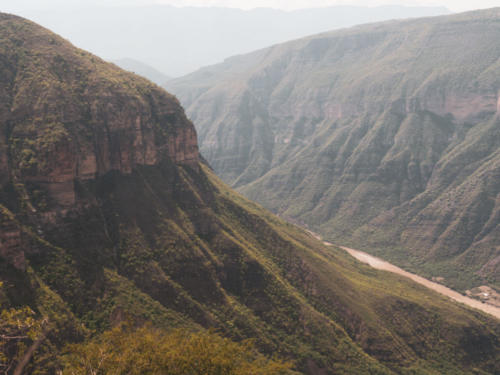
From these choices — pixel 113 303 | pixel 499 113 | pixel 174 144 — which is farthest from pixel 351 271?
pixel 499 113

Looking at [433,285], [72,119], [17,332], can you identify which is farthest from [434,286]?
[17,332]

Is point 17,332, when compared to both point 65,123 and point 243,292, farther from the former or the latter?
point 243,292

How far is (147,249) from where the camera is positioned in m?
70.6

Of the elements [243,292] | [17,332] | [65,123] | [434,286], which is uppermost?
[65,123]

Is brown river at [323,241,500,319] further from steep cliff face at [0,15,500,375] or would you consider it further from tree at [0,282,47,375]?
tree at [0,282,47,375]

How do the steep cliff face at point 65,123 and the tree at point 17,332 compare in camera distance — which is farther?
the steep cliff face at point 65,123

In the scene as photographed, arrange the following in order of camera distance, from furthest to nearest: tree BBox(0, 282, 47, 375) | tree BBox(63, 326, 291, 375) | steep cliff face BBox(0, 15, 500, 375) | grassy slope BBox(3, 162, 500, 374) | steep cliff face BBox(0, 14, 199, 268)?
grassy slope BBox(3, 162, 500, 374)
steep cliff face BBox(0, 14, 199, 268)
steep cliff face BBox(0, 15, 500, 375)
tree BBox(63, 326, 291, 375)
tree BBox(0, 282, 47, 375)

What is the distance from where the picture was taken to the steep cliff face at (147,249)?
5950cm

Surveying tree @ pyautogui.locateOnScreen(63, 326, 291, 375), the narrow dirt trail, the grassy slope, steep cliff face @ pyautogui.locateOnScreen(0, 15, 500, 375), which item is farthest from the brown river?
tree @ pyautogui.locateOnScreen(63, 326, 291, 375)

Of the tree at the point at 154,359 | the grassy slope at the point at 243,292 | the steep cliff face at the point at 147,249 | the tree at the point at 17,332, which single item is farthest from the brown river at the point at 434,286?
the tree at the point at 17,332

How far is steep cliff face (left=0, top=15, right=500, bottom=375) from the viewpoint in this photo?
195 feet

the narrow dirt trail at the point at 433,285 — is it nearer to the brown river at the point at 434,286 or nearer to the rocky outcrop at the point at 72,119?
the brown river at the point at 434,286

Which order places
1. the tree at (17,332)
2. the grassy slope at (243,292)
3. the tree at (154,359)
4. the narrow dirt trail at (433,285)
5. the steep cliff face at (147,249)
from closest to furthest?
the tree at (17,332), the tree at (154,359), the steep cliff face at (147,249), the grassy slope at (243,292), the narrow dirt trail at (433,285)

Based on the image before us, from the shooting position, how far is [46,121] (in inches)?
Result: 2569
